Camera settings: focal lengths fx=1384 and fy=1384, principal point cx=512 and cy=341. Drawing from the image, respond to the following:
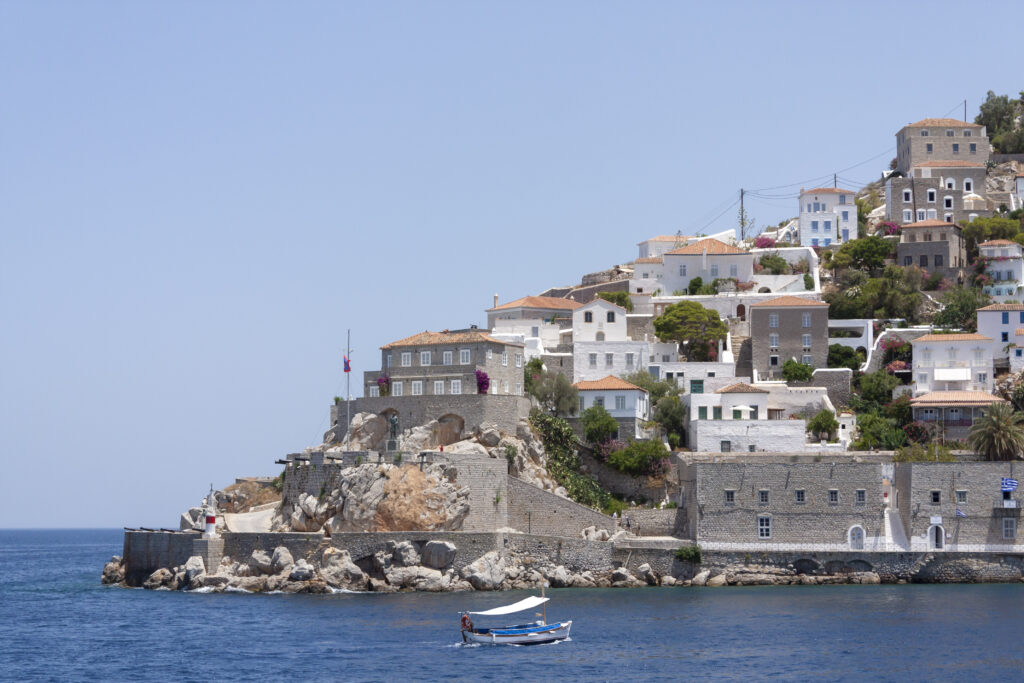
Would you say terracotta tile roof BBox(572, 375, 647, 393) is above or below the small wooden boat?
above

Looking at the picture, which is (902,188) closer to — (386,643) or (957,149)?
(957,149)

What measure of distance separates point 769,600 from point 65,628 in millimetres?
27877

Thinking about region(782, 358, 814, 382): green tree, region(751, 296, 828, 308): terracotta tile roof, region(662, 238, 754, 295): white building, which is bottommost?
region(782, 358, 814, 382): green tree

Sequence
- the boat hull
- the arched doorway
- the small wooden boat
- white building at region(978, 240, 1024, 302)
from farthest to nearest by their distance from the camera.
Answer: white building at region(978, 240, 1024, 302) < the arched doorway < the boat hull < the small wooden boat

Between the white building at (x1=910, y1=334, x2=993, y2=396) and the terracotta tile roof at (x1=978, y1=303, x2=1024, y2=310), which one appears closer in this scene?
the white building at (x1=910, y1=334, x2=993, y2=396)

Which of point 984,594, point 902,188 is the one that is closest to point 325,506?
point 984,594

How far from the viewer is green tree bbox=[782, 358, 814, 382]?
73.7 m

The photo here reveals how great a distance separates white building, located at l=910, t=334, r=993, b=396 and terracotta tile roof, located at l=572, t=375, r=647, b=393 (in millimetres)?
14593

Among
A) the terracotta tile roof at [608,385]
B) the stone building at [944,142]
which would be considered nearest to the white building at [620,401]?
the terracotta tile roof at [608,385]

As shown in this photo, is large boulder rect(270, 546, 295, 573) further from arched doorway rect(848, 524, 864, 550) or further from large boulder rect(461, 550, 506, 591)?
arched doorway rect(848, 524, 864, 550)

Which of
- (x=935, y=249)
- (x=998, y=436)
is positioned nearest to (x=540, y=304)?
(x=935, y=249)

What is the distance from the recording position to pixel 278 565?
59188 millimetres

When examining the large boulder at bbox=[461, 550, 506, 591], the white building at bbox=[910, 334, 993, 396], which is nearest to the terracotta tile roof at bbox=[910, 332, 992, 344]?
the white building at bbox=[910, 334, 993, 396]

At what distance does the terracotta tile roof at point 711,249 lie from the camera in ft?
282
